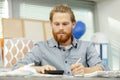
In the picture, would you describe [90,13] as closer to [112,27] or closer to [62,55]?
[112,27]

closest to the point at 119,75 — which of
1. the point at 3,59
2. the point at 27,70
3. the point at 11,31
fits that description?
the point at 27,70

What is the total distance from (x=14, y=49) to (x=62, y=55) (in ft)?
2.04

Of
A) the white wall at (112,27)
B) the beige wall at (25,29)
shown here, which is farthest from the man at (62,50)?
the white wall at (112,27)

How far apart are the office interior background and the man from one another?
4.10 feet

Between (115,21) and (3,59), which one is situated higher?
(115,21)

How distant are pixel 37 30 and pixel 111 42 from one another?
1134 mm

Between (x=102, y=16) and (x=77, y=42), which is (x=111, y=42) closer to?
(x=102, y=16)

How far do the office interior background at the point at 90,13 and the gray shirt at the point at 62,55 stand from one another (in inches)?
48.8

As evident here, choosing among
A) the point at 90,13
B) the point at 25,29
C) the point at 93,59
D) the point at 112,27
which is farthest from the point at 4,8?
the point at 93,59

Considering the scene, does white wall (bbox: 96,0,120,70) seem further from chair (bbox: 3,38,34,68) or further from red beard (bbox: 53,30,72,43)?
red beard (bbox: 53,30,72,43)

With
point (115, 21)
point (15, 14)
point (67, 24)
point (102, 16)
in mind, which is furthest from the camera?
point (102, 16)

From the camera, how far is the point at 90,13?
3506 mm

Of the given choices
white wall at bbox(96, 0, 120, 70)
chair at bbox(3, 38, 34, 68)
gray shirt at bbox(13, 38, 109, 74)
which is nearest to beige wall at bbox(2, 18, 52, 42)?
chair at bbox(3, 38, 34, 68)

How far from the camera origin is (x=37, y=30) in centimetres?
251
